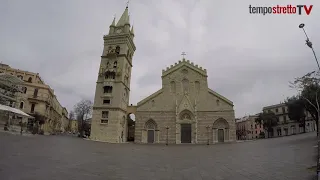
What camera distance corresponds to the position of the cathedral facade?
3931cm

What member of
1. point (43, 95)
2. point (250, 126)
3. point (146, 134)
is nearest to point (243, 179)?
point (146, 134)

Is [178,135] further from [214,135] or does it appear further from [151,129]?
[214,135]

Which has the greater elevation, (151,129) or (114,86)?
→ (114,86)

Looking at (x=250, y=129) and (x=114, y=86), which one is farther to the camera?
(x=250, y=129)

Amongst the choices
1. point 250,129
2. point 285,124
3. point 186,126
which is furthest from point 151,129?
point 250,129

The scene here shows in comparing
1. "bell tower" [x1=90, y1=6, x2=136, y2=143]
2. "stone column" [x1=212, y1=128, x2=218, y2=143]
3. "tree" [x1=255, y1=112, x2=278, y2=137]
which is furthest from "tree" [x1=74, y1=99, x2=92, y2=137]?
"tree" [x1=255, y1=112, x2=278, y2=137]

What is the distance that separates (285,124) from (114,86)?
52.3 m

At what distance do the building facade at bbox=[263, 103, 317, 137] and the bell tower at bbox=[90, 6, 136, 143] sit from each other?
4812 centimetres

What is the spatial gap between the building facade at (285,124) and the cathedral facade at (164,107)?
1308 inches

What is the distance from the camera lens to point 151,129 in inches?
1622

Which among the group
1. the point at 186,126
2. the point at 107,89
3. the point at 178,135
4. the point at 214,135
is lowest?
the point at 178,135

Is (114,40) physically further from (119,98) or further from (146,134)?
(146,134)

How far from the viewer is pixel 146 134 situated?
134ft

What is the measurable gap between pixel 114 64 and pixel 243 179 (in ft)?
127
